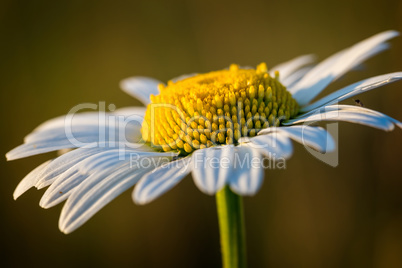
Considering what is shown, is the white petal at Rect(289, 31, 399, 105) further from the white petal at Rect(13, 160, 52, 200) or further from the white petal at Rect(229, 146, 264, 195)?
the white petal at Rect(13, 160, 52, 200)

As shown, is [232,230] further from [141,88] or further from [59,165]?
[141,88]

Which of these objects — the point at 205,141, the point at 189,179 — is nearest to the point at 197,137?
the point at 205,141

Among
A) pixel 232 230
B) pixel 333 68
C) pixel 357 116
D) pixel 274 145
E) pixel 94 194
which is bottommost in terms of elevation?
pixel 232 230

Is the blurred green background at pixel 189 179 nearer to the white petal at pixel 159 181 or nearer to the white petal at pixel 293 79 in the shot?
the white petal at pixel 293 79

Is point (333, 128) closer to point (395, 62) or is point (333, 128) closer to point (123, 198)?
point (395, 62)

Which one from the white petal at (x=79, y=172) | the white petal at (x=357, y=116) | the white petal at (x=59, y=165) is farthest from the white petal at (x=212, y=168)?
the white petal at (x=59, y=165)

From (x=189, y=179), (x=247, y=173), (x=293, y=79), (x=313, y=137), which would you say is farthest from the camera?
(x=189, y=179)

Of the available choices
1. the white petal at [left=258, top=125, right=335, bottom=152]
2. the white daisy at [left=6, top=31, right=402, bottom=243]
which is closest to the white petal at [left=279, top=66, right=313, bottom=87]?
the white daisy at [left=6, top=31, right=402, bottom=243]
